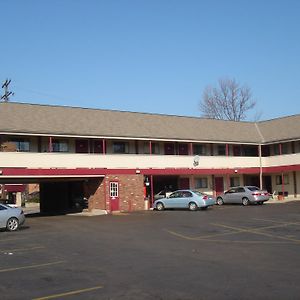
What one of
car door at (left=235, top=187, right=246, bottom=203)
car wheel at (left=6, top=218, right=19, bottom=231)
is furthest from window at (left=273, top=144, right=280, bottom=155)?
car wheel at (left=6, top=218, right=19, bottom=231)

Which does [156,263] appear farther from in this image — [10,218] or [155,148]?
[155,148]

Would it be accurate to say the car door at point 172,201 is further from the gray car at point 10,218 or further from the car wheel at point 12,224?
the car wheel at point 12,224

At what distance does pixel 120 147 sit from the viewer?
37.3 meters

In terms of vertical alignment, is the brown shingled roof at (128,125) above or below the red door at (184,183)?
above

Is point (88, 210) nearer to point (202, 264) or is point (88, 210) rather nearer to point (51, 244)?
point (51, 244)

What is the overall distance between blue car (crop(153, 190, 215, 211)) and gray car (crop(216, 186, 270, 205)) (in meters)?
4.57

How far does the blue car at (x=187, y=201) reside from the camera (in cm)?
3192

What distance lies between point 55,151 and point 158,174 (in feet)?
25.7

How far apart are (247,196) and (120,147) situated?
9.99 metres

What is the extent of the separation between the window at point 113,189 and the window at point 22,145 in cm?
610

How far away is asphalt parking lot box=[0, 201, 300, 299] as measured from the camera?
28.5ft

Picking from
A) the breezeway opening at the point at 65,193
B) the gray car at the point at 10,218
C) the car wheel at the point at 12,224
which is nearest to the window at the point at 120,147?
the breezeway opening at the point at 65,193

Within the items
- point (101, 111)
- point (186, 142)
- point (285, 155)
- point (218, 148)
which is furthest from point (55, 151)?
point (285, 155)

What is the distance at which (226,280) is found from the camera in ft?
30.9
